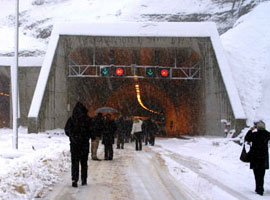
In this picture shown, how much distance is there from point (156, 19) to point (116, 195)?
8040 centimetres

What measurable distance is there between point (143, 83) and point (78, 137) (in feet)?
120

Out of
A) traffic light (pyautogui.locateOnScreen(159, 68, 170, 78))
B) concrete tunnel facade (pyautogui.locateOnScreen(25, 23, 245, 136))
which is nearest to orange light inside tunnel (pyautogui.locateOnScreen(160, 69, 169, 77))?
traffic light (pyautogui.locateOnScreen(159, 68, 170, 78))

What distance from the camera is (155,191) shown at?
894 centimetres

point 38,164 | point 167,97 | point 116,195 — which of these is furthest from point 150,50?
point 116,195

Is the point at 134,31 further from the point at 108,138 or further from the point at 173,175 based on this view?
the point at 173,175

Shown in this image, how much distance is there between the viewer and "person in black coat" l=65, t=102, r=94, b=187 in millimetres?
9109

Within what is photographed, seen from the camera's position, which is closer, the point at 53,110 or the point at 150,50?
the point at 53,110

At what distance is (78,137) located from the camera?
9.15 metres

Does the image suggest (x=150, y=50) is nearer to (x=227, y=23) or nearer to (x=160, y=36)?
(x=160, y=36)

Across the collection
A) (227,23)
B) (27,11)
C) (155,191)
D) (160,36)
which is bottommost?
(155,191)

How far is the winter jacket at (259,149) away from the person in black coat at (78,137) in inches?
155

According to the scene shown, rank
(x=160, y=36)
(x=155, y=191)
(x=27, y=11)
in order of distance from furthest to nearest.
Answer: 1. (x=27, y=11)
2. (x=160, y=36)
3. (x=155, y=191)

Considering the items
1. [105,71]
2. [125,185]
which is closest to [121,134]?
[105,71]

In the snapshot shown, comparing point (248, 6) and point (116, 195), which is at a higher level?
point (248, 6)
